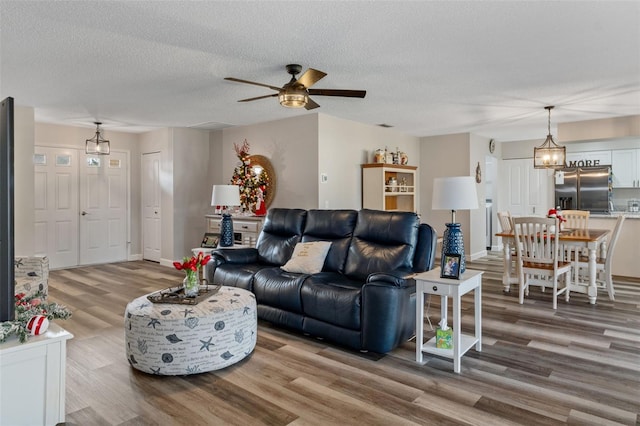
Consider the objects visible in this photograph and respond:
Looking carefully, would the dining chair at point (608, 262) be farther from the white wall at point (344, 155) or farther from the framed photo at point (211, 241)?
the framed photo at point (211, 241)

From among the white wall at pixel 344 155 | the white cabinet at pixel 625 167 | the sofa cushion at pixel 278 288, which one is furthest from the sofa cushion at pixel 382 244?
the white cabinet at pixel 625 167

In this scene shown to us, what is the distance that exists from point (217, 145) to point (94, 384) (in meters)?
5.42

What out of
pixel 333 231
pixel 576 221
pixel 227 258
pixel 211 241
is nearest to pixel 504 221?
pixel 576 221

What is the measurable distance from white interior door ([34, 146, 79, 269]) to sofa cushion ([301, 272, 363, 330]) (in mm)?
5538

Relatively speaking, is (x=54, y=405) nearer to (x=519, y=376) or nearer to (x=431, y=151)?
(x=519, y=376)

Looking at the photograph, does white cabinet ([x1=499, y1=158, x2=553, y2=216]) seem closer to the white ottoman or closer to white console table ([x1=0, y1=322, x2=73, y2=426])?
the white ottoman

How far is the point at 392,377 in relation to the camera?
279 cm

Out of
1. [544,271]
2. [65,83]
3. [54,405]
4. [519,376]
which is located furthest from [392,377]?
[65,83]

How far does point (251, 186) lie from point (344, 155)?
5.11ft

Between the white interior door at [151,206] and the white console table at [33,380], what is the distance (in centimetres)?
571

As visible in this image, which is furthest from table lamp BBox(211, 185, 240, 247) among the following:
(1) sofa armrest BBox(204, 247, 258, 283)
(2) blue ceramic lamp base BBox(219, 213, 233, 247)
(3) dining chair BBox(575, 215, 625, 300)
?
(3) dining chair BBox(575, 215, 625, 300)

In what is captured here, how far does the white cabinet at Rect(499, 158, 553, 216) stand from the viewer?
8672 mm

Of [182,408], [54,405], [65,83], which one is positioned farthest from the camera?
[65,83]

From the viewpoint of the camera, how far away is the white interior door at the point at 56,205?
22.4 ft
